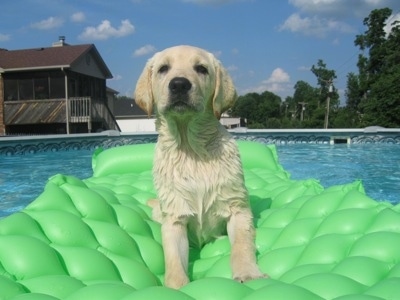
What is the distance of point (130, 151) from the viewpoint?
6.25 meters

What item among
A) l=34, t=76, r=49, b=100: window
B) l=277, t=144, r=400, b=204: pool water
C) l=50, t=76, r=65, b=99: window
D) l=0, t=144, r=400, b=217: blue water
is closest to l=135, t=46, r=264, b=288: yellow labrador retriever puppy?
l=0, t=144, r=400, b=217: blue water

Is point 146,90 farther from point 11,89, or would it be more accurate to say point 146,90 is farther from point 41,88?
point 11,89

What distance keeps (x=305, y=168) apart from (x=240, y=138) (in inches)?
212

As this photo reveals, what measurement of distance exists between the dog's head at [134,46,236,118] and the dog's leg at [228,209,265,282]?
0.74 metres

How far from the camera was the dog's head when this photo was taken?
289 centimetres

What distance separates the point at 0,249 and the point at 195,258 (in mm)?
1312

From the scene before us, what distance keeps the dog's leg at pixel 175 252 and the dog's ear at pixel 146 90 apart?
872 millimetres

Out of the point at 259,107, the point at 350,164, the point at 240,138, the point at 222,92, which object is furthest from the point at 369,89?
the point at 259,107

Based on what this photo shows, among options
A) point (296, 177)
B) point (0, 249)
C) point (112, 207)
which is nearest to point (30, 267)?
point (0, 249)

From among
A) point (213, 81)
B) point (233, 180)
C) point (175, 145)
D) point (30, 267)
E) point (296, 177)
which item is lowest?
point (296, 177)

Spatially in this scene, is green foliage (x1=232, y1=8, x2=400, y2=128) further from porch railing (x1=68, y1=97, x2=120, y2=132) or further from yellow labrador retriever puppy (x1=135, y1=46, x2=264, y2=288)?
yellow labrador retriever puppy (x1=135, y1=46, x2=264, y2=288)

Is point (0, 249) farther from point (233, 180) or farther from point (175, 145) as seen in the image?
point (233, 180)

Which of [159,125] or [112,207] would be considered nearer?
[159,125]

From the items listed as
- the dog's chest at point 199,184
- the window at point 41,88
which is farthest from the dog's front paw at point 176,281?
the window at point 41,88
